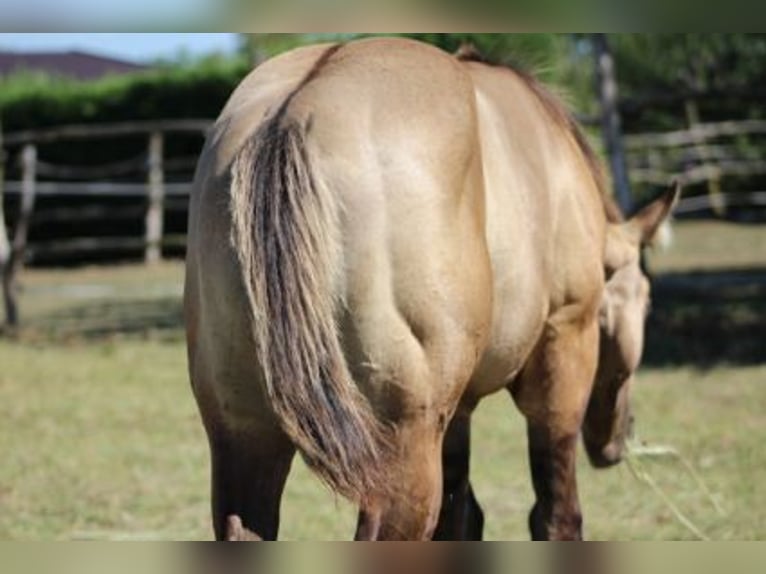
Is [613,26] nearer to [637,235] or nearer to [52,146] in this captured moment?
[637,235]

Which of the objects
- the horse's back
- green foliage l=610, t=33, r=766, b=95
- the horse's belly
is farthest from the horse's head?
green foliage l=610, t=33, r=766, b=95

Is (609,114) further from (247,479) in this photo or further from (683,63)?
(683,63)

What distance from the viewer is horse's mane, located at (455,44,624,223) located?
12.1 feet

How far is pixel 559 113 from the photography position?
3857 mm

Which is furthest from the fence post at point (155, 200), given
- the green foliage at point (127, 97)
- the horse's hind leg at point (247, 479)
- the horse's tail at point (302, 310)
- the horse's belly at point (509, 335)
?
the horse's tail at point (302, 310)

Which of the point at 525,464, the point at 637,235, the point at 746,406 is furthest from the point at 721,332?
the point at 637,235

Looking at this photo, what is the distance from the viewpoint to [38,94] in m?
21.3

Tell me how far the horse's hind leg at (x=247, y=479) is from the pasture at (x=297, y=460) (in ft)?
0.58

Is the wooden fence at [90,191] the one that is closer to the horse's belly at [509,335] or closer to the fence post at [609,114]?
the fence post at [609,114]

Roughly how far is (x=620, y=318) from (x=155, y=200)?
43.8 feet

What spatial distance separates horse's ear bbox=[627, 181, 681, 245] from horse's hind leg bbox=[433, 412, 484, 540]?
0.93 m

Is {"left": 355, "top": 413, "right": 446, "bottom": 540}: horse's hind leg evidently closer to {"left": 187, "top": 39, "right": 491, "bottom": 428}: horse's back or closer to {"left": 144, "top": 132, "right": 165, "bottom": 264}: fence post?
{"left": 187, "top": 39, "right": 491, "bottom": 428}: horse's back

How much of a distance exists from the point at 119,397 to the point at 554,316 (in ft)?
18.6

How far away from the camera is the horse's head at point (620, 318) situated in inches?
170
